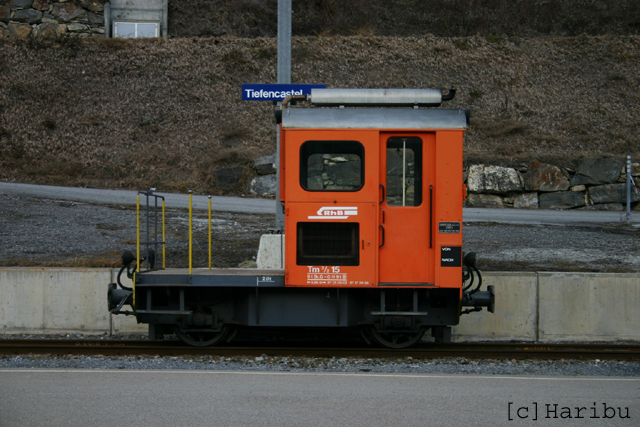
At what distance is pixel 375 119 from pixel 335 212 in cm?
134

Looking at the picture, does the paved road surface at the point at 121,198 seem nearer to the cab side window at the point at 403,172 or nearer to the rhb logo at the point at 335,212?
the rhb logo at the point at 335,212

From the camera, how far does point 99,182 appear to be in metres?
24.3

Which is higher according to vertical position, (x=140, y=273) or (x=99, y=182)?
(x=99, y=182)

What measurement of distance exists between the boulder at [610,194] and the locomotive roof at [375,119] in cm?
1734

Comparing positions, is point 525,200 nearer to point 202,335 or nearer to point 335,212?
point 335,212

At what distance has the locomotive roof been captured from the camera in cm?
749

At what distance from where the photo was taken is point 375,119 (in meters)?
7.53

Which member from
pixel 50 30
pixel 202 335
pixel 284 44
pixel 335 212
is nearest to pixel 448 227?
pixel 335 212

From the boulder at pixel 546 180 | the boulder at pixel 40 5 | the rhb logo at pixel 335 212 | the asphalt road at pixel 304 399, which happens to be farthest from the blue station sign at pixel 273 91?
the boulder at pixel 40 5

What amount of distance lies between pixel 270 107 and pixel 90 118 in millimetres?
9172

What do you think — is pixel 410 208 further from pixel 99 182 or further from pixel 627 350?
pixel 99 182

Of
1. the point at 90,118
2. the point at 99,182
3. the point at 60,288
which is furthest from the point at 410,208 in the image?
the point at 90,118

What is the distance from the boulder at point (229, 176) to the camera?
939 inches

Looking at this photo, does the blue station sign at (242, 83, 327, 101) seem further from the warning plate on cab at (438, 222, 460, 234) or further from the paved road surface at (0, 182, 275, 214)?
the paved road surface at (0, 182, 275, 214)
